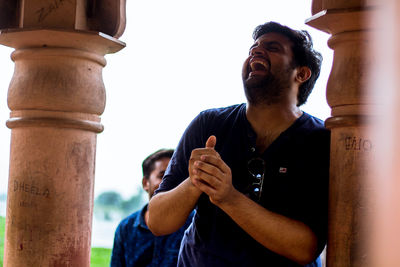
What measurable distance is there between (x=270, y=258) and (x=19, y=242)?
1.00 metres

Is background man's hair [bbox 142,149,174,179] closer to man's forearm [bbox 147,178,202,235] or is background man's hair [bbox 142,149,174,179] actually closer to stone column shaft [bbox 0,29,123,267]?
stone column shaft [bbox 0,29,123,267]

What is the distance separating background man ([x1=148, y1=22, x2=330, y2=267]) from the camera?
6.45ft

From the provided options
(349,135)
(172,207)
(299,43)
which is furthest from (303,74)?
(172,207)

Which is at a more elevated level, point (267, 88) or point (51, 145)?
point (267, 88)

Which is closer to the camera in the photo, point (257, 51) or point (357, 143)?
point (357, 143)

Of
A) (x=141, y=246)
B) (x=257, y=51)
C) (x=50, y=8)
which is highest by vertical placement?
(x=50, y=8)

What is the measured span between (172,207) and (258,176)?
0.34 meters

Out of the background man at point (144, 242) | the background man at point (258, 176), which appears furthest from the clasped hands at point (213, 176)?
the background man at point (144, 242)

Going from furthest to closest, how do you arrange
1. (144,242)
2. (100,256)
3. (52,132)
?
(100,256) < (144,242) < (52,132)

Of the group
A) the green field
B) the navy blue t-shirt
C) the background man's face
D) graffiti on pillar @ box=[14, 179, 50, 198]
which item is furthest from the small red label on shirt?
the green field

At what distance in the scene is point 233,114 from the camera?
235 centimetres

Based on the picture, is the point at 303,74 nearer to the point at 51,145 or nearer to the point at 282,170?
the point at 282,170

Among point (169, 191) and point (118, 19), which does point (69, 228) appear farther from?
point (118, 19)

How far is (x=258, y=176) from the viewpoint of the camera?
83.2 inches
